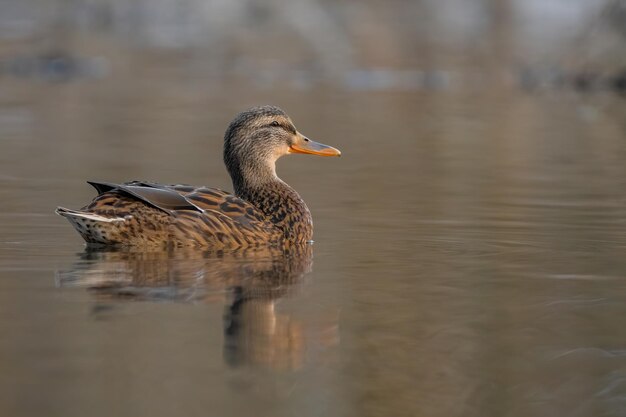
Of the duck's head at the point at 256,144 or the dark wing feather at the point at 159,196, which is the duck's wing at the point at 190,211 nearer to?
A: the dark wing feather at the point at 159,196

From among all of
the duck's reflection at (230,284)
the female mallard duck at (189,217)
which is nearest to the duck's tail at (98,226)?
the female mallard duck at (189,217)

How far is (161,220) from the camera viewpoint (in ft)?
28.1

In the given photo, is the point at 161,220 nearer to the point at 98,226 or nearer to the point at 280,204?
the point at 98,226

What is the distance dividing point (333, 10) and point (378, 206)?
993 inches

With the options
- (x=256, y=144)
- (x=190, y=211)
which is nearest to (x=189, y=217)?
(x=190, y=211)

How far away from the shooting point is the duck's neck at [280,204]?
9.05 meters

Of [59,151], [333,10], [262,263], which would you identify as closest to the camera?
[262,263]

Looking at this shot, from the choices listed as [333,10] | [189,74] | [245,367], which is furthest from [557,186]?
[333,10]

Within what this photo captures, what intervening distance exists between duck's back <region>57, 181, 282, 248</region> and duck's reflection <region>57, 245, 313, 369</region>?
12 cm

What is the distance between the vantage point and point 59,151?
14.3 m

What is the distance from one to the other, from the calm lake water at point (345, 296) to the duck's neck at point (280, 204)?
0.17m

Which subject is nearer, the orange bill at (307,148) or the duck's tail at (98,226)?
the duck's tail at (98,226)

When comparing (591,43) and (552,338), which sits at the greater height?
(591,43)

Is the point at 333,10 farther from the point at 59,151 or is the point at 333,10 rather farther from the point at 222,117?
the point at 59,151
